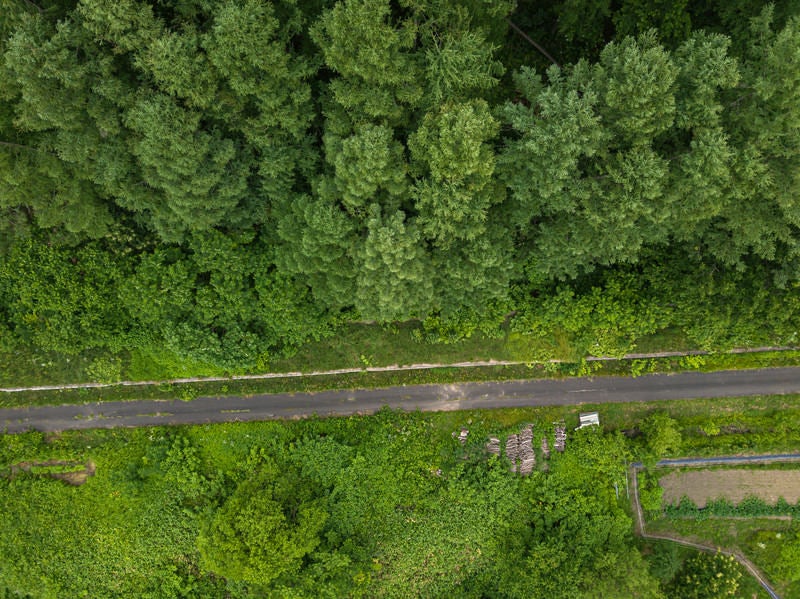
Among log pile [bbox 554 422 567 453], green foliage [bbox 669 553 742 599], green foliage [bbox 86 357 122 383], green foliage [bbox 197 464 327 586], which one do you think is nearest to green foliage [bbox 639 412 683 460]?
log pile [bbox 554 422 567 453]

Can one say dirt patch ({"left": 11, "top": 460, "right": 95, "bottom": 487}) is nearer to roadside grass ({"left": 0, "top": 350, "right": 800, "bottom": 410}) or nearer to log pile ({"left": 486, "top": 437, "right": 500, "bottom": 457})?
roadside grass ({"left": 0, "top": 350, "right": 800, "bottom": 410})

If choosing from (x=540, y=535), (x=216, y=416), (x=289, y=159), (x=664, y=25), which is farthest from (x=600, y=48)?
(x=216, y=416)

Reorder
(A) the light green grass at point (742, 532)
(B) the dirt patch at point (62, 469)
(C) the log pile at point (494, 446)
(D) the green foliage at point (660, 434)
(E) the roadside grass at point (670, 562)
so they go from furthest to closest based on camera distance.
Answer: (A) the light green grass at point (742, 532) < (B) the dirt patch at point (62, 469) < (C) the log pile at point (494, 446) < (E) the roadside grass at point (670, 562) < (D) the green foliage at point (660, 434)

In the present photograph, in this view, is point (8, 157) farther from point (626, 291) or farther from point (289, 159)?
point (626, 291)

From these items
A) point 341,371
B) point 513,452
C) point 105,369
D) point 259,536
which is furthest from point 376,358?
point 105,369

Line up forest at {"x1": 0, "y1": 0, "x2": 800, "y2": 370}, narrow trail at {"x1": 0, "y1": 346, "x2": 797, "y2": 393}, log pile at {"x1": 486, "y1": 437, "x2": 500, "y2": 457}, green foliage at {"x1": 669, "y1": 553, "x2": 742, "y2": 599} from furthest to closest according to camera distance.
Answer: narrow trail at {"x1": 0, "y1": 346, "x2": 797, "y2": 393} < log pile at {"x1": 486, "y1": 437, "x2": 500, "y2": 457} < green foliage at {"x1": 669, "y1": 553, "x2": 742, "y2": 599} < forest at {"x1": 0, "y1": 0, "x2": 800, "y2": 370}

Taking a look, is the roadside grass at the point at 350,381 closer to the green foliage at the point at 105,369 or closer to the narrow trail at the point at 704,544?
the green foliage at the point at 105,369

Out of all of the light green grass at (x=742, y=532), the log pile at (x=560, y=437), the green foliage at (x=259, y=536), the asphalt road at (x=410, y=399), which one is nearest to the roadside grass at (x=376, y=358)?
the asphalt road at (x=410, y=399)

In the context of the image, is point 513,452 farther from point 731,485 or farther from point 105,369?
point 105,369
